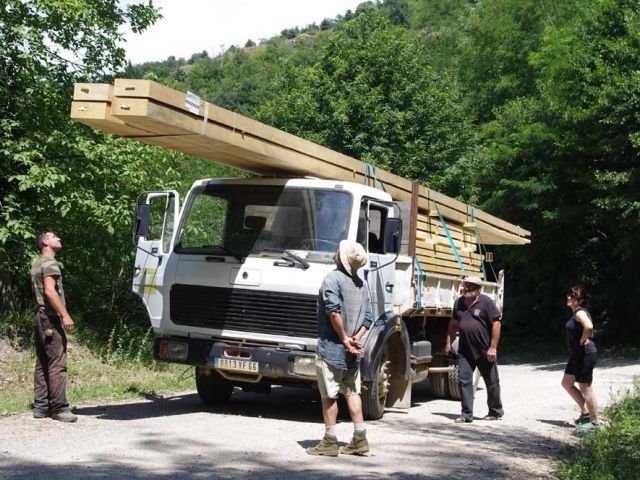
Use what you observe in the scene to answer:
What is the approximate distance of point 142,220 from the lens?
8992mm

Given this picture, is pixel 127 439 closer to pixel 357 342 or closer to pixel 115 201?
pixel 357 342

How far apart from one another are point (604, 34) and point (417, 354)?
51.7 feet

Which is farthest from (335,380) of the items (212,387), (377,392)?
(212,387)

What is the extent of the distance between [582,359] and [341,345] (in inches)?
147

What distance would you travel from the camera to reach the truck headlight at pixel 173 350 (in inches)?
345

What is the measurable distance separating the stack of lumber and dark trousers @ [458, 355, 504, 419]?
161cm

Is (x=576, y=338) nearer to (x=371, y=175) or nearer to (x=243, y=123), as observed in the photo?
(x=371, y=175)

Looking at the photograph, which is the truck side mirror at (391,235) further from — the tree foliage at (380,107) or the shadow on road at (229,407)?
the tree foliage at (380,107)

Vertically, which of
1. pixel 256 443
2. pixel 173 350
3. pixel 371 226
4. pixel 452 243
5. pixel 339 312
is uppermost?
pixel 452 243

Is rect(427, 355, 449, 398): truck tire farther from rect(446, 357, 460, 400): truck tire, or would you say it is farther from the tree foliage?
the tree foliage

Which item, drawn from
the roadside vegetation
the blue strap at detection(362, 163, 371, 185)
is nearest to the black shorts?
the blue strap at detection(362, 163, 371, 185)

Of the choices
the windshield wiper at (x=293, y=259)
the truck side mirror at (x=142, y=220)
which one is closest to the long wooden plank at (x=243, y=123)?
the windshield wiper at (x=293, y=259)

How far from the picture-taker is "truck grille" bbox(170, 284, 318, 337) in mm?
8375

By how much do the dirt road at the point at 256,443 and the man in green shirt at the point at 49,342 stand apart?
0.59 feet
